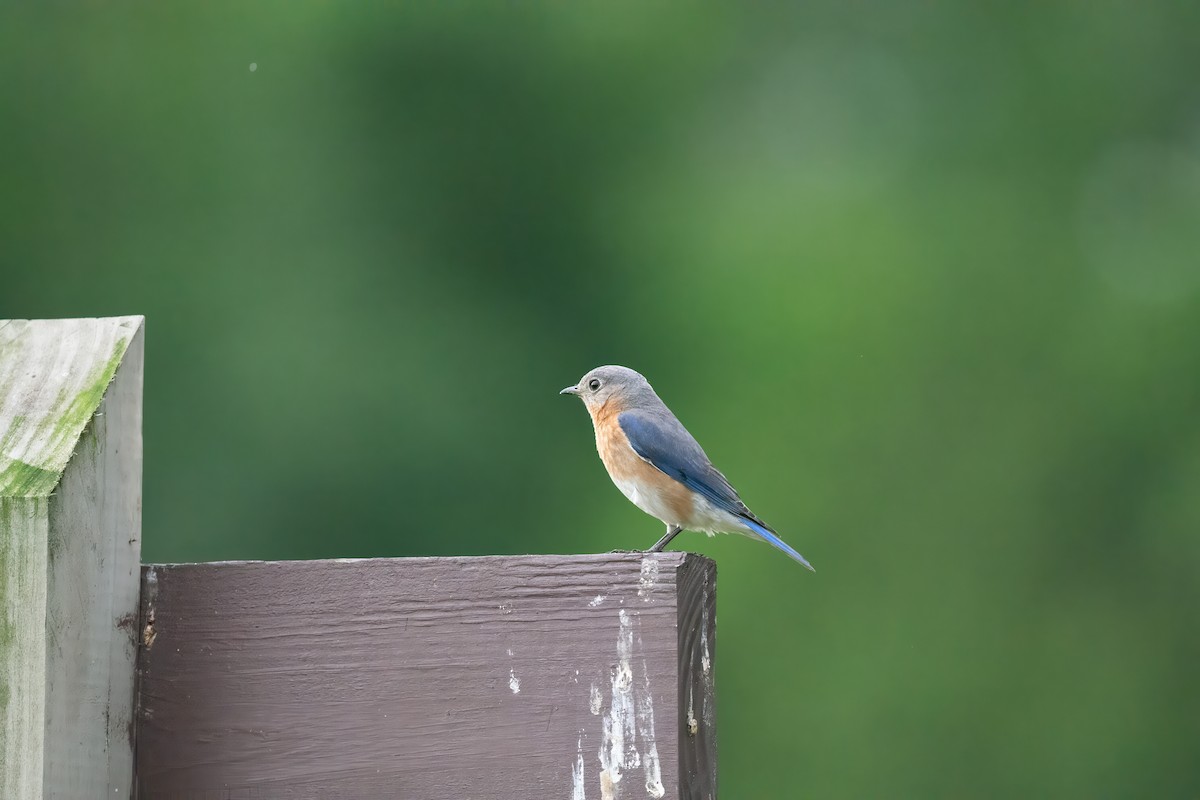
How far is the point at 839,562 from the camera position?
9148mm

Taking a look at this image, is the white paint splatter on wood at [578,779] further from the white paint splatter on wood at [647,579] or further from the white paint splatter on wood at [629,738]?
the white paint splatter on wood at [647,579]

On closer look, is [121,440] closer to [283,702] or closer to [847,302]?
[283,702]

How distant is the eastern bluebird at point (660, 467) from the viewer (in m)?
4.56

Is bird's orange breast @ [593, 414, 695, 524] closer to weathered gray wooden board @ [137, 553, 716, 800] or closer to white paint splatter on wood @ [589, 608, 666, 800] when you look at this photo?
weathered gray wooden board @ [137, 553, 716, 800]

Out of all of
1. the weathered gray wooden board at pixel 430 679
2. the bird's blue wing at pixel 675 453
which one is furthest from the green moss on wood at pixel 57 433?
the bird's blue wing at pixel 675 453

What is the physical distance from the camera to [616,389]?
4.88 m

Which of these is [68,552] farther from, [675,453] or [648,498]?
[675,453]

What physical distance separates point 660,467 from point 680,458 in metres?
0.07

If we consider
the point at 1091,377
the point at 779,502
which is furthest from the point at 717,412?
the point at 1091,377

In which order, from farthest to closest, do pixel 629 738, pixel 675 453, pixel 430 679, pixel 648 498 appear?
pixel 675 453 < pixel 648 498 < pixel 430 679 < pixel 629 738

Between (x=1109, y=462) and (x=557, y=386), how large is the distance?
3337 millimetres

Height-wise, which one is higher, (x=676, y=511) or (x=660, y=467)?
(x=660, y=467)

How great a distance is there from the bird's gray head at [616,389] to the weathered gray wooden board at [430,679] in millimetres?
2952

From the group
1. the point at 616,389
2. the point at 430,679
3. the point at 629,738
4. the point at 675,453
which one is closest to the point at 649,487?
the point at 675,453
